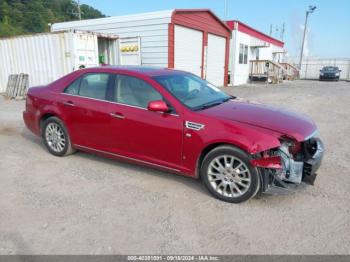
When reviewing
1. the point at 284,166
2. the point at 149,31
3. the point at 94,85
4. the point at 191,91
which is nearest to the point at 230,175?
the point at 284,166

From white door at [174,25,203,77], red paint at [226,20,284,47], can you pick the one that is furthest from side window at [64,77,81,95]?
red paint at [226,20,284,47]

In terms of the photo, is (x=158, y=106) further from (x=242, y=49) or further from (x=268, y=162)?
(x=242, y=49)

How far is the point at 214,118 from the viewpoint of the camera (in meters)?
3.51

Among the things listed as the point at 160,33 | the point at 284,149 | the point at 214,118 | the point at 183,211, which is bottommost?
the point at 183,211

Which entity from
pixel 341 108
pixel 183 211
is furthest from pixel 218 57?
pixel 183 211

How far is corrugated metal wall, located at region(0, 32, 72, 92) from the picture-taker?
1127cm

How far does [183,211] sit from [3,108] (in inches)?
354

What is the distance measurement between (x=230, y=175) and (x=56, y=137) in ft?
10.2

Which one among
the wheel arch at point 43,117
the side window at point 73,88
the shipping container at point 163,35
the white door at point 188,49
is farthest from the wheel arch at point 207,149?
the white door at point 188,49

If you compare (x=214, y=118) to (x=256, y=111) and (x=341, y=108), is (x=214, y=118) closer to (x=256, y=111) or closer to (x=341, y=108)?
(x=256, y=111)

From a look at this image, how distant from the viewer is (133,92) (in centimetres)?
414

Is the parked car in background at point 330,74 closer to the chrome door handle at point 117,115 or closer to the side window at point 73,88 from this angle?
the side window at point 73,88

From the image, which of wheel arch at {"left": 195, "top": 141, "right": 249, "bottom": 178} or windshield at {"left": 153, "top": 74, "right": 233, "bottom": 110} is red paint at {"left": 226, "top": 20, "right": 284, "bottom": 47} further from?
wheel arch at {"left": 195, "top": 141, "right": 249, "bottom": 178}

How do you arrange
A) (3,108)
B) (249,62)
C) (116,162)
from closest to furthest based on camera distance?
(116,162) → (3,108) → (249,62)
